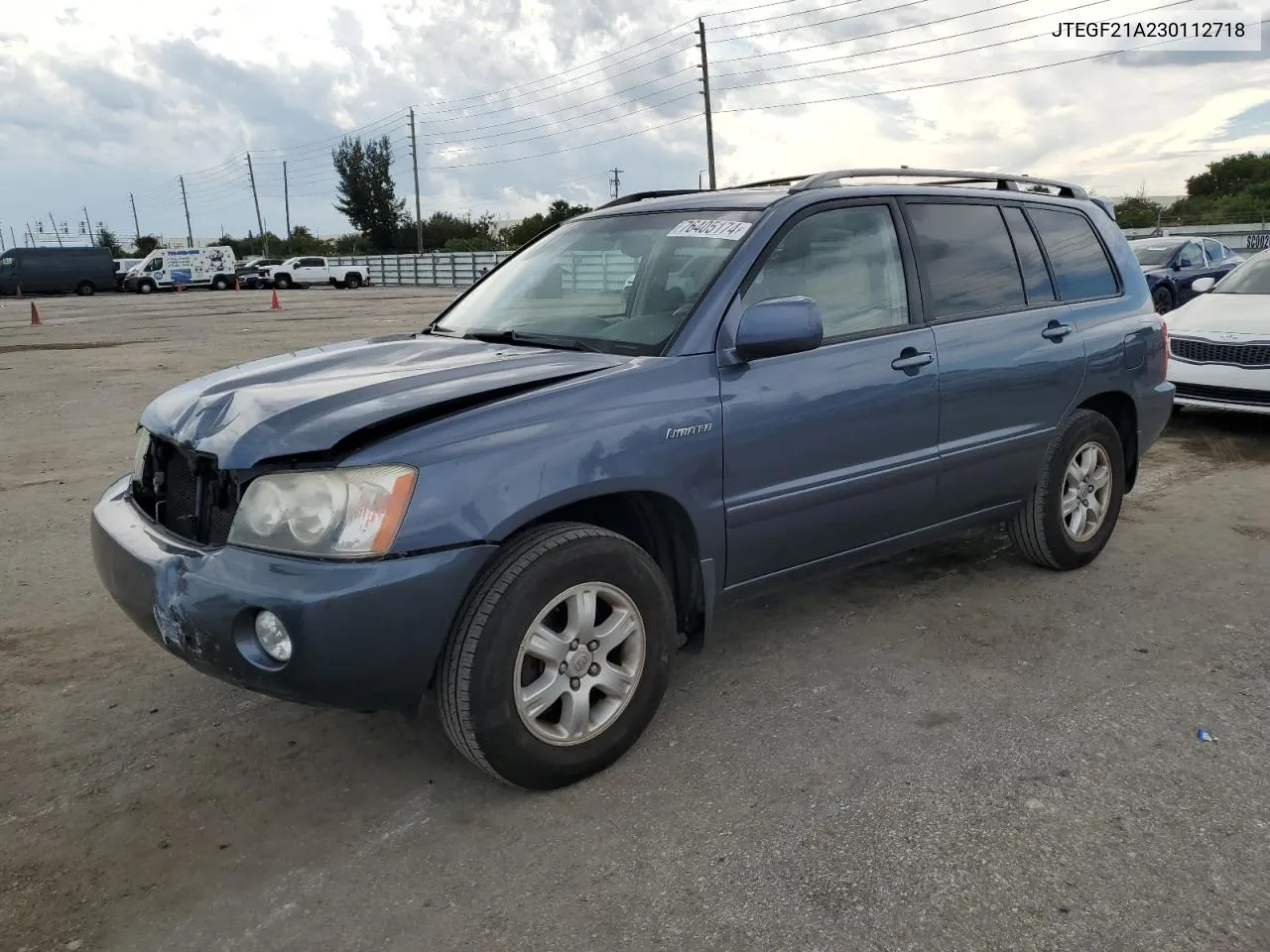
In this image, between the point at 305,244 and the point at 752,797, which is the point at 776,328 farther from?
the point at 305,244

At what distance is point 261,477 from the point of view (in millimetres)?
2619

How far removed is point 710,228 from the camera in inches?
140

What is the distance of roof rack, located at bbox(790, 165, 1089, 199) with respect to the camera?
381cm

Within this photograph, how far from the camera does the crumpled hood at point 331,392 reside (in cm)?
264

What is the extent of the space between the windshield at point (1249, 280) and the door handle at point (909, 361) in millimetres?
6501

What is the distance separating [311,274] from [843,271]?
47384mm

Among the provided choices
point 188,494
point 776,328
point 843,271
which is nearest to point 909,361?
point 843,271

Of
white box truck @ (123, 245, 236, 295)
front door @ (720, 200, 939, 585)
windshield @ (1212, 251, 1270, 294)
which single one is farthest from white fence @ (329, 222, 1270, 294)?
windshield @ (1212, 251, 1270, 294)

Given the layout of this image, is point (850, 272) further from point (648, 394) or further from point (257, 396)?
point (257, 396)

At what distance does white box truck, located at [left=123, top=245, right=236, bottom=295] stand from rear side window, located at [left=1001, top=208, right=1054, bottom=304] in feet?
156

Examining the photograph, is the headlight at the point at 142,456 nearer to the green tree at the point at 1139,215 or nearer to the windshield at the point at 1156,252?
the windshield at the point at 1156,252

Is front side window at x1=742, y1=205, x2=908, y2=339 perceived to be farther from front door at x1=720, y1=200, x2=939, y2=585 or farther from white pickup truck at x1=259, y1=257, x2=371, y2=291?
white pickup truck at x1=259, y1=257, x2=371, y2=291

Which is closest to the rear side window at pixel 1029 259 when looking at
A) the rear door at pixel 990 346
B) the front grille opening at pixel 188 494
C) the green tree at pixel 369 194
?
the rear door at pixel 990 346

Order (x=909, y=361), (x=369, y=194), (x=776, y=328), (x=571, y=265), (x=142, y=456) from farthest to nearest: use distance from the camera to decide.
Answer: (x=369, y=194) → (x=571, y=265) → (x=909, y=361) → (x=142, y=456) → (x=776, y=328)
